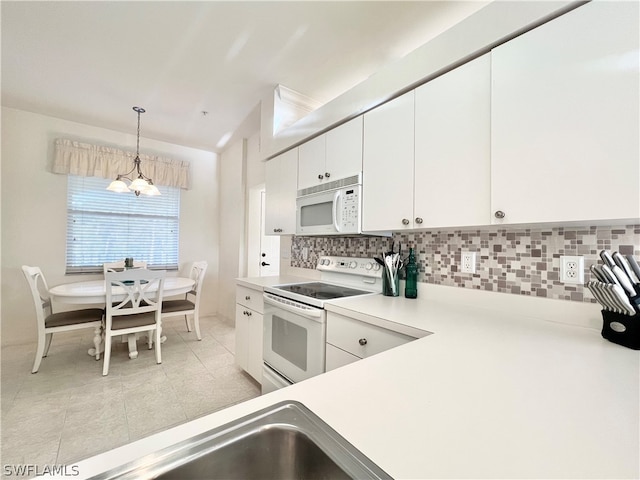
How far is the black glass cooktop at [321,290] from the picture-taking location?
5.67 ft

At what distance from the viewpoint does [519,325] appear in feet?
3.75

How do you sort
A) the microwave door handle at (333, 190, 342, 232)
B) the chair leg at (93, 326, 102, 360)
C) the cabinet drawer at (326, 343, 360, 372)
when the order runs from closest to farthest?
the cabinet drawer at (326, 343, 360, 372)
the microwave door handle at (333, 190, 342, 232)
the chair leg at (93, 326, 102, 360)

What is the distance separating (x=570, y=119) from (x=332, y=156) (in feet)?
4.17

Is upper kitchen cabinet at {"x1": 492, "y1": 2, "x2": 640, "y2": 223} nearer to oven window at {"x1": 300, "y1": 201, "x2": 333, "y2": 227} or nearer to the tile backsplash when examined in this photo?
the tile backsplash

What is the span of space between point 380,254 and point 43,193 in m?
4.07

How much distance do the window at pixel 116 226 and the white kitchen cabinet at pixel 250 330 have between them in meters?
2.38

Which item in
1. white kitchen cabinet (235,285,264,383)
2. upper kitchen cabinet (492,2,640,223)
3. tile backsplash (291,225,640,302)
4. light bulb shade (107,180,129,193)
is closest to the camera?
upper kitchen cabinet (492,2,640,223)

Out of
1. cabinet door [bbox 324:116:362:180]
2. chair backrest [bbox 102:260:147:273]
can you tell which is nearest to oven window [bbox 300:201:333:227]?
cabinet door [bbox 324:116:362:180]

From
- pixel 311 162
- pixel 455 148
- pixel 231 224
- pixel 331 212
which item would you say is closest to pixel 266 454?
pixel 455 148

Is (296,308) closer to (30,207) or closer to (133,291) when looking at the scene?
(133,291)

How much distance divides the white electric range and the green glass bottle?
209 mm

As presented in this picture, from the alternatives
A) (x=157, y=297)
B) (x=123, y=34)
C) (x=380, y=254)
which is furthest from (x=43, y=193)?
(x=380, y=254)

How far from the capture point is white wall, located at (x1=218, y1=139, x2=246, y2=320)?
3961 millimetres

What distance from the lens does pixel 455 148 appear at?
4.16 ft
